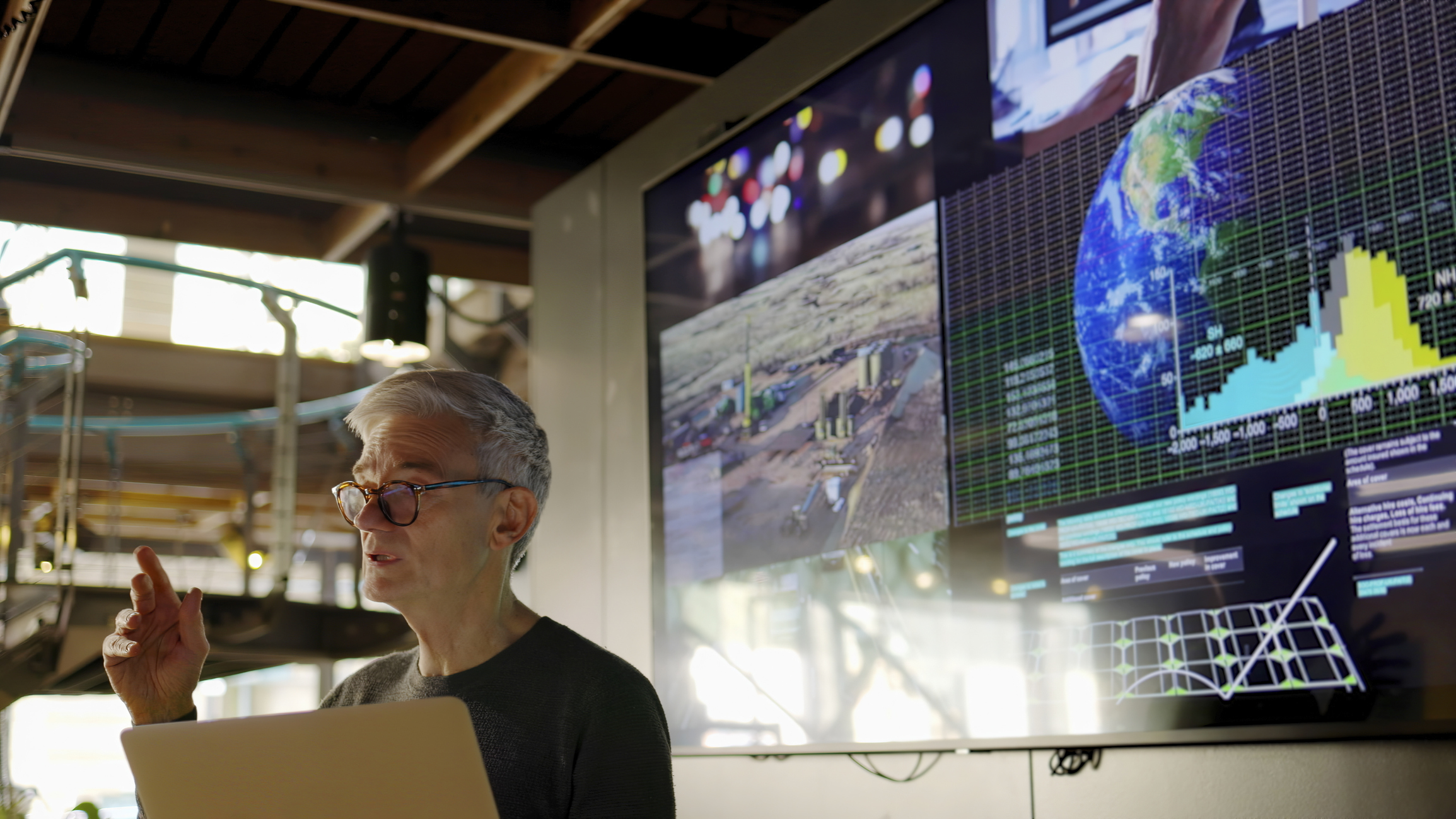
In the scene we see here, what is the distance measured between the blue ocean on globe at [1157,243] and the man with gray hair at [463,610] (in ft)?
3.36

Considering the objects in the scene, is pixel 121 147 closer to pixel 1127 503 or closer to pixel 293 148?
pixel 293 148

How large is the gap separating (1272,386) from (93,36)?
3.42 m

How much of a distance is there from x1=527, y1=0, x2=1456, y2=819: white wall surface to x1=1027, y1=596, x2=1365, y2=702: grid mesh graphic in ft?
0.38

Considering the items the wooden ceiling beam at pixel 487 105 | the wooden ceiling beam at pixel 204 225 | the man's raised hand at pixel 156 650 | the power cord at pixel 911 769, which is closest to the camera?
the man's raised hand at pixel 156 650

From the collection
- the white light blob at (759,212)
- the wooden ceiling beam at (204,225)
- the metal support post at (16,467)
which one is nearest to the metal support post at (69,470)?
the metal support post at (16,467)

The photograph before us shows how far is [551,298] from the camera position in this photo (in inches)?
173

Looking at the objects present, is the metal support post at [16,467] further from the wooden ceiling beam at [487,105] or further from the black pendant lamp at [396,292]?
the wooden ceiling beam at [487,105]

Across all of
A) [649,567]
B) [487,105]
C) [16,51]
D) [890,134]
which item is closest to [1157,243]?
[890,134]

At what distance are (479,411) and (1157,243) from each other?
118 centimetres

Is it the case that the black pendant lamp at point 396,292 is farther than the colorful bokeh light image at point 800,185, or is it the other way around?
the black pendant lamp at point 396,292

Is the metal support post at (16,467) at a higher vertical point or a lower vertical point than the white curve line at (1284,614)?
higher

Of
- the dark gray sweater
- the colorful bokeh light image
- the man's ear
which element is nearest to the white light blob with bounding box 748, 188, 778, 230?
the colorful bokeh light image

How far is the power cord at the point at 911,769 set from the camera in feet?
8.84

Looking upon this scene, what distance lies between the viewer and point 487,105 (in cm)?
408
